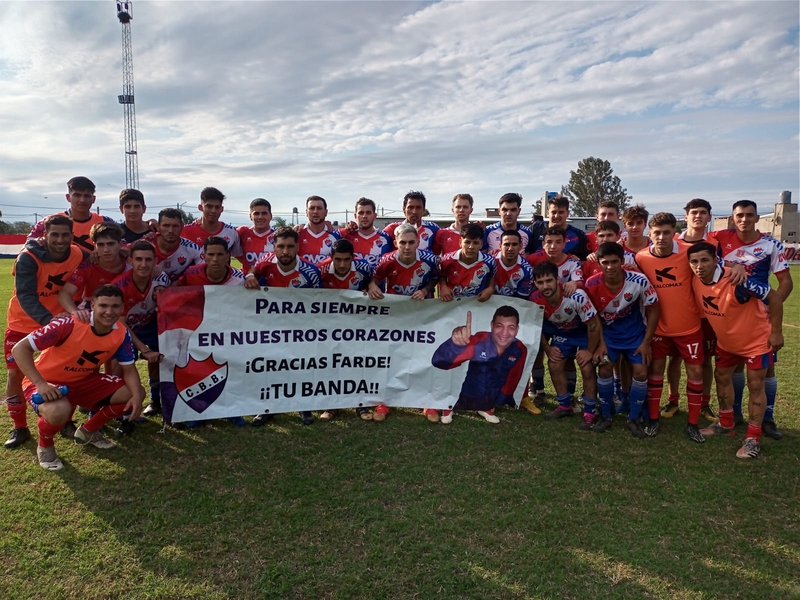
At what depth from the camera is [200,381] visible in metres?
4.78

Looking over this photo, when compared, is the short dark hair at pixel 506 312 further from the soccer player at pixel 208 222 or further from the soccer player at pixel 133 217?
the soccer player at pixel 133 217

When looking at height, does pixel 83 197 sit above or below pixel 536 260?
above

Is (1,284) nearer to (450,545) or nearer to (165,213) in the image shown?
(165,213)

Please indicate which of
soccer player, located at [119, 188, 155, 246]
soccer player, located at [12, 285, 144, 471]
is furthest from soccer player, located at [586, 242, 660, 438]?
soccer player, located at [119, 188, 155, 246]

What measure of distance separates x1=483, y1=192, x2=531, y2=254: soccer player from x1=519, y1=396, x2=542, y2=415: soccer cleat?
169 cm

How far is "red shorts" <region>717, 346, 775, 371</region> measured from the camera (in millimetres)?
4406

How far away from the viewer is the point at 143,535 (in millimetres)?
3146

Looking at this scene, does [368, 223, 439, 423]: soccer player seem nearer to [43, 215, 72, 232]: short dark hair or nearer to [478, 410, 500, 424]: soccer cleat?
[478, 410, 500, 424]: soccer cleat

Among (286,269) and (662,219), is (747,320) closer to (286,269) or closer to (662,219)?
(662,219)

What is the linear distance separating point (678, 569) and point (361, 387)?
3132 mm

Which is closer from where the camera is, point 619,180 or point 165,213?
point 165,213

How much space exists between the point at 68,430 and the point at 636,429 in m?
5.41

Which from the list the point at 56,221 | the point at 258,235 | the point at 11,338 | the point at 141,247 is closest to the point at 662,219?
the point at 258,235

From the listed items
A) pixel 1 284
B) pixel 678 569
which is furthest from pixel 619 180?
pixel 678 569
